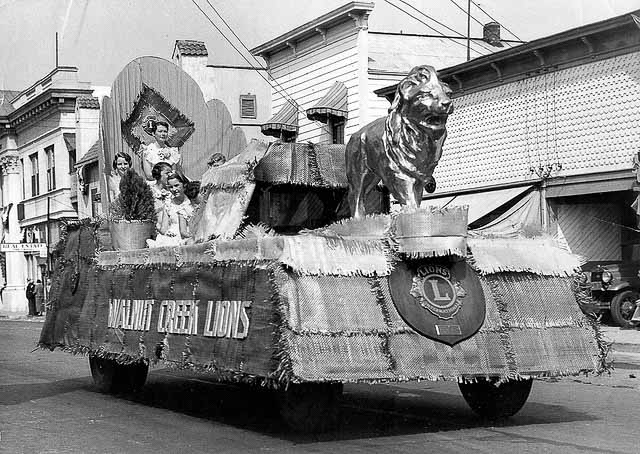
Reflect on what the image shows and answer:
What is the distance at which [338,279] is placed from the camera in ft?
27.8

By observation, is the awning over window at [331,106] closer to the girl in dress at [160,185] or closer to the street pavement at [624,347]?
the street pavement at [624,347]

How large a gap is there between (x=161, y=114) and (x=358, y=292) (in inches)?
298

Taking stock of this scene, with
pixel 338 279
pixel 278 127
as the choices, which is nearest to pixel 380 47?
pixel 278 127

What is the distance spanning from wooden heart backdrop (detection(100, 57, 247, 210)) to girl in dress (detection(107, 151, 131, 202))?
1.03 ft

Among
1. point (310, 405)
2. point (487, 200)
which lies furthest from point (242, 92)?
point (310, 405)

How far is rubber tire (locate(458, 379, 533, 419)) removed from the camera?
980 cm

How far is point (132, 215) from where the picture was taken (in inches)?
471

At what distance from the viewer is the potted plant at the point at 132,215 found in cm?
1169

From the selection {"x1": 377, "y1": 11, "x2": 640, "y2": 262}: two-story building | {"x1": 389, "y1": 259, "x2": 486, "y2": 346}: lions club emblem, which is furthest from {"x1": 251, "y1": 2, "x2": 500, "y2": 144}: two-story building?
{"x1": 389, "y1": 259, "x2": 486, "y2": 346}: lions club emblem

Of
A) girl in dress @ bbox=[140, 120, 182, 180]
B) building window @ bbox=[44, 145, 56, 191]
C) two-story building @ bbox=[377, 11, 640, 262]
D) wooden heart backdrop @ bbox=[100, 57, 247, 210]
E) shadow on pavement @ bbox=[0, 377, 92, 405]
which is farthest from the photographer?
building window @ bbox=[44, 145, 56, 191]

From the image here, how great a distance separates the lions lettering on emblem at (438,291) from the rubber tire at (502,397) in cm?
118

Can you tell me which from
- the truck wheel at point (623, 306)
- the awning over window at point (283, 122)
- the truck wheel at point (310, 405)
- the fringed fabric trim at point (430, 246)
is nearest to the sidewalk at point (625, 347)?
the truck wheel at point (623, 306)

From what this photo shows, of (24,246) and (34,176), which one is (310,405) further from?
(34,176)

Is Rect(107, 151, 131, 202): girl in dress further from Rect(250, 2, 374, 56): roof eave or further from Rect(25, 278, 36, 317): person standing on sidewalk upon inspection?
Rect(25, 278, 36, 317): person standing on sidewalk
